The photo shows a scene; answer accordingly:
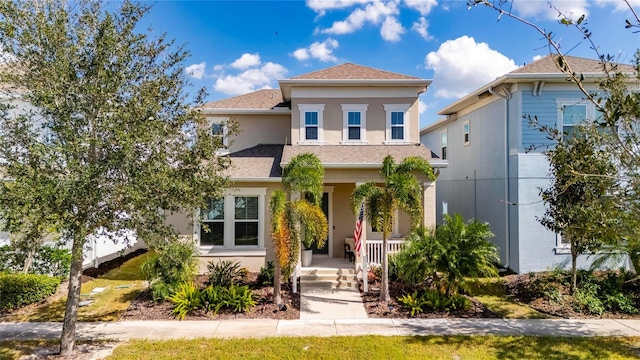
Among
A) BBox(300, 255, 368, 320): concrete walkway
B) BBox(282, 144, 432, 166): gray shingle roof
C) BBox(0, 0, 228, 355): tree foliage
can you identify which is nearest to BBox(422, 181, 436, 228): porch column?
BBox(282, 144, 432, 166): gray shingle roof

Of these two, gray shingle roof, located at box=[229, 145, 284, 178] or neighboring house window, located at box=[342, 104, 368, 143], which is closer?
gray shingle roof, located at box=[229, 145, 284, 178]

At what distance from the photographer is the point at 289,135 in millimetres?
16344

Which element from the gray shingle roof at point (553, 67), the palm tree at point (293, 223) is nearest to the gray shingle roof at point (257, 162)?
the palm tree at point (293, 223)

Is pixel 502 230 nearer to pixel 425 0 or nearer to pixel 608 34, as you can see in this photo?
pixel 608 34

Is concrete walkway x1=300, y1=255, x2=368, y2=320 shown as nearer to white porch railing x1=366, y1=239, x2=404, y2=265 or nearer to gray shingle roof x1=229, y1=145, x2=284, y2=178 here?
white porch railing x1=366, y1=239, x2=404, y2=265

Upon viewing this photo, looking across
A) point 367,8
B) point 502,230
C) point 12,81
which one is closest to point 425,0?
point 367,8

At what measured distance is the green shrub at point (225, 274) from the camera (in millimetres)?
10883

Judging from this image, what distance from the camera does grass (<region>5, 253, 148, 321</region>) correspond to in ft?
30.0

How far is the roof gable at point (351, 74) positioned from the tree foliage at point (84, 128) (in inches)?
310

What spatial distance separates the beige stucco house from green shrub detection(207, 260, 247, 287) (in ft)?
2.09

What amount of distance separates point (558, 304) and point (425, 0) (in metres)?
10.6

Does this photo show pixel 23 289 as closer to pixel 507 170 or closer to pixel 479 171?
pixel 507 170

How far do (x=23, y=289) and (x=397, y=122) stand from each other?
1343 centimetres

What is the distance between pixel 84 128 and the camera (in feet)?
21.3
